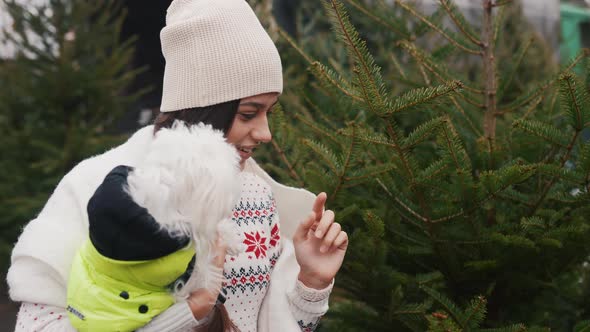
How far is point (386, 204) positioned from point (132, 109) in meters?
4.80

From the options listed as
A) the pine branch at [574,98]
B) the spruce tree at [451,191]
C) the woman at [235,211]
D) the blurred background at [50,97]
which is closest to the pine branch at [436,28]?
the spruce tree at [451,191]

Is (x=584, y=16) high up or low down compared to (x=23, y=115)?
down

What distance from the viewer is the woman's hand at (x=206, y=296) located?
59.8 inches

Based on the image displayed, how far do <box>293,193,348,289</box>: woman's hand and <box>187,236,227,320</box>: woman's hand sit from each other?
34cm

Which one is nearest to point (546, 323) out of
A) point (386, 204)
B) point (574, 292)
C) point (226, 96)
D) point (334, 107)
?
point (574, 292)

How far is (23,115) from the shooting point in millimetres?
5844

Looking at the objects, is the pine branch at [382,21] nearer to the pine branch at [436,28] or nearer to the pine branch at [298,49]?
the pine branch at [436,28]

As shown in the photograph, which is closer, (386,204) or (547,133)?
(547,133)

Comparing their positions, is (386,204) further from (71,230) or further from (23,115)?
(23,115)

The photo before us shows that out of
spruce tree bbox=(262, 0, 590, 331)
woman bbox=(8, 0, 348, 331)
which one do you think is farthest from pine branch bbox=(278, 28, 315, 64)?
woman bbox=(8, 0, 348, 331)

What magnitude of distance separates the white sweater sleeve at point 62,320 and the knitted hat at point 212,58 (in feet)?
1.93

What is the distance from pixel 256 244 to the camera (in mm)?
1874

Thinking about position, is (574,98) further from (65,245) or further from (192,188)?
(65,245)

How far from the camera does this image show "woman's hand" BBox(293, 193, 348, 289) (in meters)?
1.78
